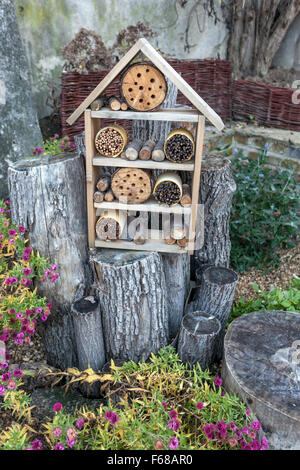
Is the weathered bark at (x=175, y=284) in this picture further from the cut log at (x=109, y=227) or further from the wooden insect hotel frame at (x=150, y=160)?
the cut log at (x=109, y=227)

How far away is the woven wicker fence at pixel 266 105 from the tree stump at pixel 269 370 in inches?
133

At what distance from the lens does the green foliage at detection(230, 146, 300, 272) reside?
3.85 meters

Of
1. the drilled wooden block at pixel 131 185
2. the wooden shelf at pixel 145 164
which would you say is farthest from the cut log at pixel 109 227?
the wooden shelf at pixel 145 164

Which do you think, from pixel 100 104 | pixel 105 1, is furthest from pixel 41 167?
pixel 105 1

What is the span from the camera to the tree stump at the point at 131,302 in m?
2.46

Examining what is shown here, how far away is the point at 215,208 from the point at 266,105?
2944 millimetres

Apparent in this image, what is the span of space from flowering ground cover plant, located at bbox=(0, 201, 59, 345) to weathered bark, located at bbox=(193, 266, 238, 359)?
3.53ft

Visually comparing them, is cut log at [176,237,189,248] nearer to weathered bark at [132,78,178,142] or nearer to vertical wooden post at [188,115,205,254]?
vertical wooden post at [188,115,205,254]

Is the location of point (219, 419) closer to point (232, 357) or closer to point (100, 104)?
point (232, 357)

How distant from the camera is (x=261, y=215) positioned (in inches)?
151

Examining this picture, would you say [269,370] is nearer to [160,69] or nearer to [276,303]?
[276,303]

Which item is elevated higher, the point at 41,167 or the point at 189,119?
the point at 189,119
